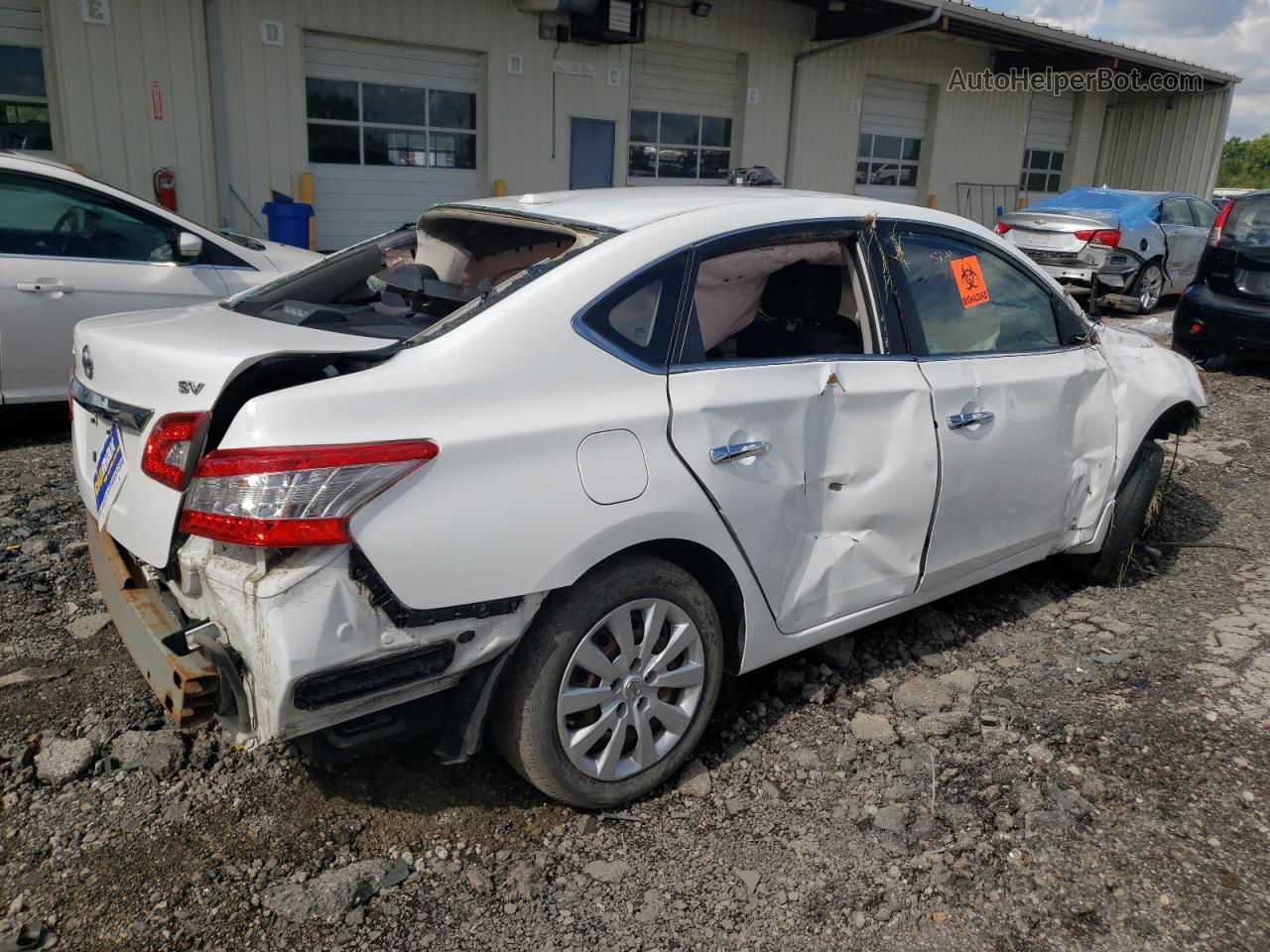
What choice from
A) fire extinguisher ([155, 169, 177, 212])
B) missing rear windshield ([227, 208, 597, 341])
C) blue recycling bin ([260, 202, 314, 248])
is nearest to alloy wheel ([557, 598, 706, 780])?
missing rear windshield ([227, 208, 597, 341])

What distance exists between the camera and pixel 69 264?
561 cm

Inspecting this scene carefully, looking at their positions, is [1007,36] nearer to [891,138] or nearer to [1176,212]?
[891,138]

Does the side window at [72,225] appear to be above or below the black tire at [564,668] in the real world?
above

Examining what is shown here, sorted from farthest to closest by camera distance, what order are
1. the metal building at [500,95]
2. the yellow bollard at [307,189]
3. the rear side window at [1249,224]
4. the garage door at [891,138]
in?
1. the garage door at [891,138]
2. the yellow bollard at [307,189]
3. the metal building at [500,95]
4. the rear side window at [1249,224]

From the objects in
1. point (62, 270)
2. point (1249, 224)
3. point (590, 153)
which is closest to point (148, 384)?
point (62, 270)

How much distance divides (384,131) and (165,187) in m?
2.61

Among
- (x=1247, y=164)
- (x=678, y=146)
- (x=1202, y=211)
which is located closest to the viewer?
(x=1202, y=211)

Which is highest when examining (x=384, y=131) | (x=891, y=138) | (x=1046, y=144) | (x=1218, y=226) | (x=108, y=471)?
(x=1046, y=144)

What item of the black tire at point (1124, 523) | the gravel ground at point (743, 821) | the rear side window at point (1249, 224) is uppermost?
the rear side window at point (1249, 224)

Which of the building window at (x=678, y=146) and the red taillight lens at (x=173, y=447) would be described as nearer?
the red taillight lens at (x=173, y=447)

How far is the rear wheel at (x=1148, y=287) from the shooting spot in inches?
484

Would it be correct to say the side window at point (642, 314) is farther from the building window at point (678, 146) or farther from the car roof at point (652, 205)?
the building window at point (678, 146)

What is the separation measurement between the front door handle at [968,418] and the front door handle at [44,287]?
4892 millimetres

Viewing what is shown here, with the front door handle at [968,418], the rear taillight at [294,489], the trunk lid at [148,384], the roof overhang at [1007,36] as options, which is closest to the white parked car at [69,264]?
the trunk lid at [148,384]
